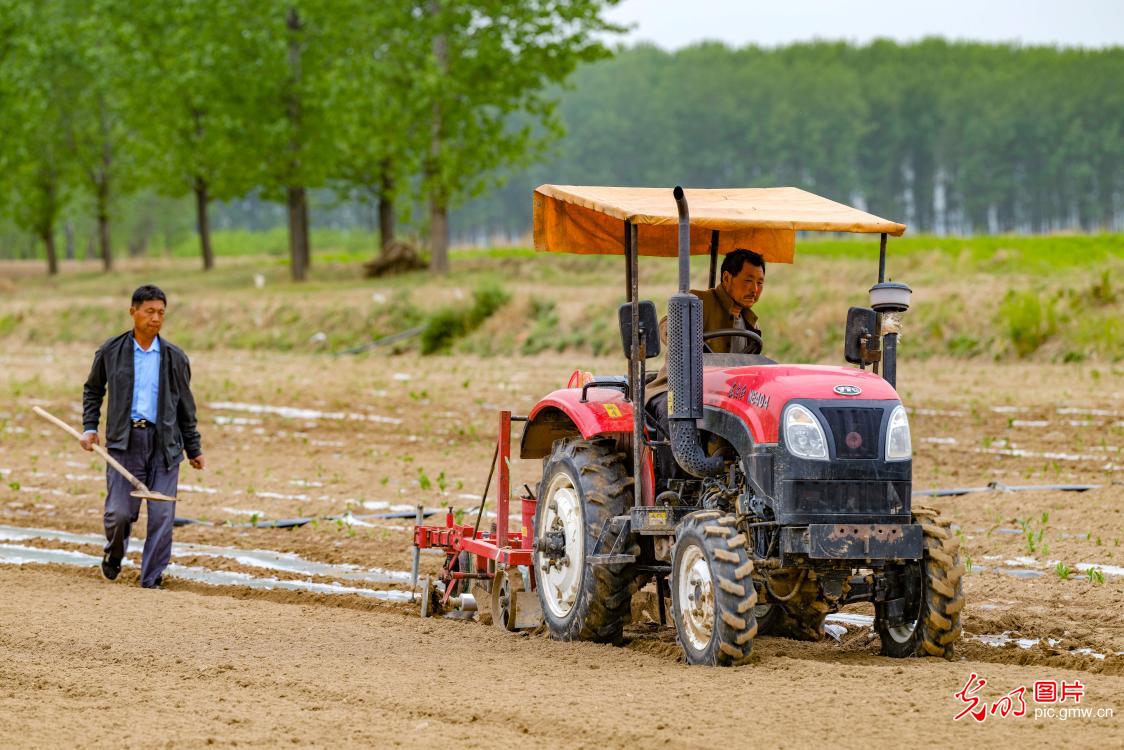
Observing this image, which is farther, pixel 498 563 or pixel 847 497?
pixel 498 563

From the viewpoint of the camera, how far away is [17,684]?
265 inches

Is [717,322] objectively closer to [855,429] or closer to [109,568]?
[855,429]

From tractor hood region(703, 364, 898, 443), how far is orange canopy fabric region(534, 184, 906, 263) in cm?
66

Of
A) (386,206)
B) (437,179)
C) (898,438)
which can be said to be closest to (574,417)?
(898,438)

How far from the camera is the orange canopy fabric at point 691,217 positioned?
7.21m

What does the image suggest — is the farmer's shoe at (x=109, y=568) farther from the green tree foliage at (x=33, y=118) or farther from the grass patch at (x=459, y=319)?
the green tree foliage at (x=33, y=118)

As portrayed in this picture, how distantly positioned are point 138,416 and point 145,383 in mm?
221

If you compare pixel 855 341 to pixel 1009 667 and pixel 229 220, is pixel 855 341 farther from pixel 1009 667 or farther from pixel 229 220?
pixel 229 220

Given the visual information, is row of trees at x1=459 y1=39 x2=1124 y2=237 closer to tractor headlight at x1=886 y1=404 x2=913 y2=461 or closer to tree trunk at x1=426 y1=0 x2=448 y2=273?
tree trunk at x1=426 y1=0 x2=448 y2=273

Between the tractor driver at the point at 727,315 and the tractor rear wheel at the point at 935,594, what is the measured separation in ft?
4.05

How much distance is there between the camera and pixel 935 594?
6875mm

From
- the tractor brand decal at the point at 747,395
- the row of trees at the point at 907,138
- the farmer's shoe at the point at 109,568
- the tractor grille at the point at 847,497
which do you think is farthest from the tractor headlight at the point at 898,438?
the row of trees at the point at 907,138

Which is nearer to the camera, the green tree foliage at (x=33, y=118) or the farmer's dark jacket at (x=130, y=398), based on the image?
the farmer's dark jacket at (x=130, y=398)

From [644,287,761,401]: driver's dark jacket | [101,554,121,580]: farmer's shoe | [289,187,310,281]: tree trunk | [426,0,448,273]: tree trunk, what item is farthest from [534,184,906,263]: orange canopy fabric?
[289,187,310,281]: tree trunk
